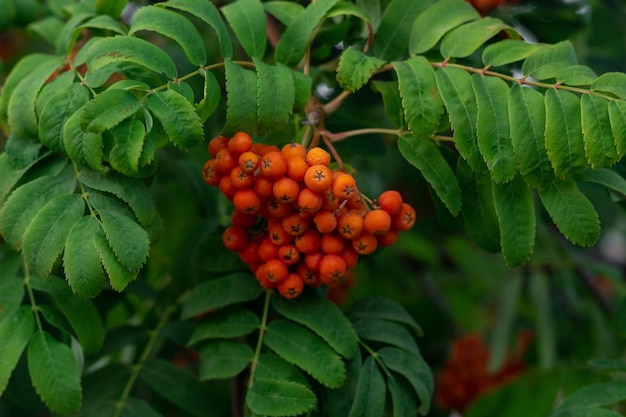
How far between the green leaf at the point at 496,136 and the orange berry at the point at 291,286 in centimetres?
31

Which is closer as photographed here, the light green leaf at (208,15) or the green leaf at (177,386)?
the light green leaf at (208,15)

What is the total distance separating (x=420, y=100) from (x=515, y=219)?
21 cm

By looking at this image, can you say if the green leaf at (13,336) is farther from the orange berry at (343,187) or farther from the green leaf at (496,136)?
the green leaf at (496,136)

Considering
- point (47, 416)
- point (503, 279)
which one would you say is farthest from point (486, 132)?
point (47, 416)

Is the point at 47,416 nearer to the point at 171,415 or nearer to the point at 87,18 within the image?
the point at 171,415

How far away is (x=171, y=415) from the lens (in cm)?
178

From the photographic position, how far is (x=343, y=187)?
40.4 inches

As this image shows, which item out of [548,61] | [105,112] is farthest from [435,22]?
[105,112]

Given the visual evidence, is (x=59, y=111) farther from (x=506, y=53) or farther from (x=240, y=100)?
(x=506, y=53)

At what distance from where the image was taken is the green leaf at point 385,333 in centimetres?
122

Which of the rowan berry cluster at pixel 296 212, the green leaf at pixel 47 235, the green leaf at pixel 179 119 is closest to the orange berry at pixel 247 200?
the rowan berry cluster at pixel 296 212

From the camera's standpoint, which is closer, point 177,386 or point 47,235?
point 47,235

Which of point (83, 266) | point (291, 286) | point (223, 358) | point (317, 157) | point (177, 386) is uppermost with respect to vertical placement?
point (317, 157)

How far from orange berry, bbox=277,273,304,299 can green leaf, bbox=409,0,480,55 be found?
0.39 meters
